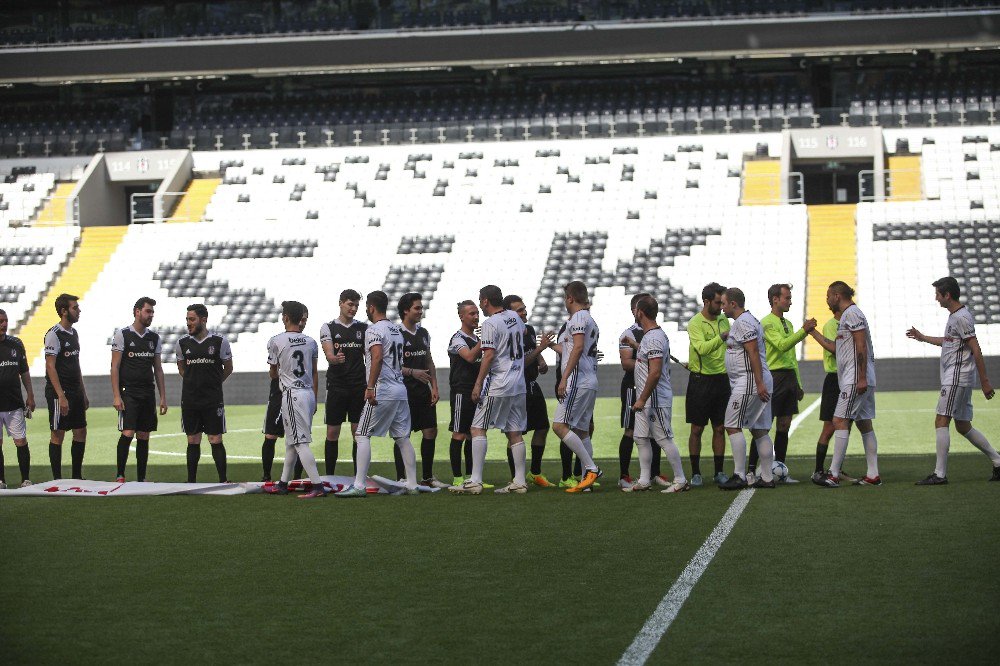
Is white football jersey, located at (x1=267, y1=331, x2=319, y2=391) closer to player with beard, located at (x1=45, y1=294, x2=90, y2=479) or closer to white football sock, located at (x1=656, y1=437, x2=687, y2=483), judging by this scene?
player with beard, located at (x1=45, y1=294, x2=90, y2=479)

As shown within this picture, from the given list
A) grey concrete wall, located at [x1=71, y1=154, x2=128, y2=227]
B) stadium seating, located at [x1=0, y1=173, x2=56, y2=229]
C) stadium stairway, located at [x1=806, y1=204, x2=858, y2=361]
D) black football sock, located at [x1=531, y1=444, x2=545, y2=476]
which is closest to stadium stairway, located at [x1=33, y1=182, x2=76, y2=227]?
stadium seating, located at [x1=0, y1=173, x2=56, y2=229]

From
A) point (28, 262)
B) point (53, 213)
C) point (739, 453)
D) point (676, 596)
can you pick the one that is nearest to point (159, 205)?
point (53, 213)

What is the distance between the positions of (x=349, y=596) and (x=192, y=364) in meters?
6.31

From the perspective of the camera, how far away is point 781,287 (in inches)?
502

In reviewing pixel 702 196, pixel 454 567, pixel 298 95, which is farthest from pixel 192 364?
pixel 298 95

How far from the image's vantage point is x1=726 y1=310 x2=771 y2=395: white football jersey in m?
11.8

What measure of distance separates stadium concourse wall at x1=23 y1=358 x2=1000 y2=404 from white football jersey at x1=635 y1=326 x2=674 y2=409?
15729 millimetres

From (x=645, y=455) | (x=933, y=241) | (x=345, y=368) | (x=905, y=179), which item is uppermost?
(x=905, y=179)

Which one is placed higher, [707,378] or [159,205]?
[159,205]

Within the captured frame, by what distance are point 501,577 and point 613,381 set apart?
22348mm

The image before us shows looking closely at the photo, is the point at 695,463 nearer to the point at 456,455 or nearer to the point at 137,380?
the point at 456,455

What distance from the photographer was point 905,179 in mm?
38625

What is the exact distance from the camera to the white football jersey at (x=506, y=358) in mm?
12070

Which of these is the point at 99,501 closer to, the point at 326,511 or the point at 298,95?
the point at 326,511
